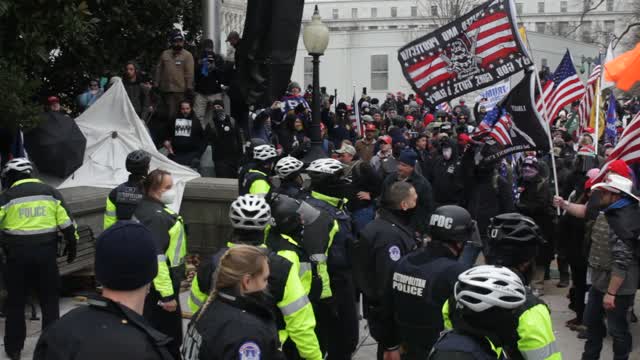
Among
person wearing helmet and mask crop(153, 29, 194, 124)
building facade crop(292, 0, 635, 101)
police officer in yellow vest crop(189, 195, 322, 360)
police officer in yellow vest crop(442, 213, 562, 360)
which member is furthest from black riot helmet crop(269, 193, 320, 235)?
building facade crop(292, 0, 635, 101)

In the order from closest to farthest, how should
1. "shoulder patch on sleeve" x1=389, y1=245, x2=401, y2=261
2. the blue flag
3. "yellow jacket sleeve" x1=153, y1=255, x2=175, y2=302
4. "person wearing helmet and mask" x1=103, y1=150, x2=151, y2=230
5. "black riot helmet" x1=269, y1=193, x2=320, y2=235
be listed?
"black riot helmet" x1=269, y1=193, x2=320, y2=235 < "shoulder patch on sleeve" x1=389, y1=245, x2=401, y2=261 < "yellow jacket sleeve" x1=153, y1=255, x2=175, y2=302 < "person wearing helmet and mask" x1=103, y1=150, x2=151, y2=230 < the blue flag

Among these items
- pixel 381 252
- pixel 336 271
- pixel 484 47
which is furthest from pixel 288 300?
pixel 484 47

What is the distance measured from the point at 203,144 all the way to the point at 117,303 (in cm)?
1124

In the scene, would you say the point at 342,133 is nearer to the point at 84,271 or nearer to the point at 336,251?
the point at 84,271

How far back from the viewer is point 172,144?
14.3 metres

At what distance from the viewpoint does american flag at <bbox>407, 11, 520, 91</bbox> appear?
10953mm

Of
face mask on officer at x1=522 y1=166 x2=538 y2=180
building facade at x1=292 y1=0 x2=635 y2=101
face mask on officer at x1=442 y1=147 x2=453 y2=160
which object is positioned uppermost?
building facade at x1=292 y1=0 x2=635 y2=101

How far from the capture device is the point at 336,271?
24.6 feet

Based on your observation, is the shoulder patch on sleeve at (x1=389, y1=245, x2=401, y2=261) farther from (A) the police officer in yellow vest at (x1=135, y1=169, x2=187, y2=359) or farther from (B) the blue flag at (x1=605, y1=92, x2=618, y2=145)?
(B) the blue flag at (x1=605, y1=92, x2=618, y2=145)

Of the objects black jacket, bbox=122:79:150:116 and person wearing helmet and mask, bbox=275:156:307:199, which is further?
black jacket, bbox=122:79:150:116

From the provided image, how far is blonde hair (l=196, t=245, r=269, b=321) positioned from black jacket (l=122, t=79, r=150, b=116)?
11.2 meters

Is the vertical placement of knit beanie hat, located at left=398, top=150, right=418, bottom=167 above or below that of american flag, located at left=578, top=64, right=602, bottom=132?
below

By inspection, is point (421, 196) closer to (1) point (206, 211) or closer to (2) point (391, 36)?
(1) point (206, 211)

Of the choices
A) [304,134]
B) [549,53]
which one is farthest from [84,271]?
[549,53]
